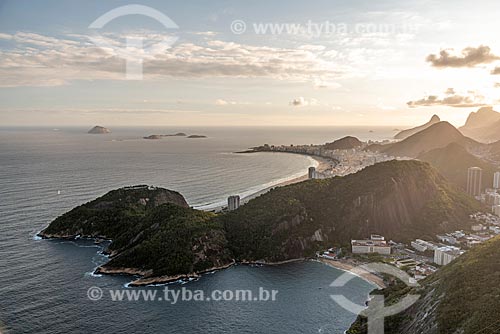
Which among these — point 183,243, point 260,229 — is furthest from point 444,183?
point 183,243

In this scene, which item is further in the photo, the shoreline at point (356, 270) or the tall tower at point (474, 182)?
the tall tower at point (474, 182)

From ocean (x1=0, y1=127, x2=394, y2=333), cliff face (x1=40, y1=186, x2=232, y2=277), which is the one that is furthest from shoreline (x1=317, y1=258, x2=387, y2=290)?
cliff face (x1=40, y1=186, x2=232, y2=277)

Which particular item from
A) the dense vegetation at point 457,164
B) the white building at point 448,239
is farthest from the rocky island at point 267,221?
the dense vegetation at point 457,164

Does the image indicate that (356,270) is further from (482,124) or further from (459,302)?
(482,124)

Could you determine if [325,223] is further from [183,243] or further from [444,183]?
[444,183]

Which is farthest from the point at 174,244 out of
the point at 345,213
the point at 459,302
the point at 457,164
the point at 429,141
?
the point at 429,141

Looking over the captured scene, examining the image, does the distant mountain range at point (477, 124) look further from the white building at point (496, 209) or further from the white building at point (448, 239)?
the white building at point (448, 239)
